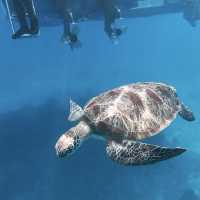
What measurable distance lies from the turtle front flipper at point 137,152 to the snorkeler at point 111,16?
30.2 ft

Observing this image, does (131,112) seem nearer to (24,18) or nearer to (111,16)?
(24,18)

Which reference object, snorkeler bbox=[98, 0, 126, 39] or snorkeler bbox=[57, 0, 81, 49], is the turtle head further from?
snorkeler bbox=[98, 0, 126, 39]

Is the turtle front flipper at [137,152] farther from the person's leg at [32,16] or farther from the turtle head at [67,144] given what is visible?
the person's leg at [32,16]

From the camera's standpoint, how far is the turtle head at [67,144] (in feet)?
23.3

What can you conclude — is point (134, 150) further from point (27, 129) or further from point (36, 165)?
point (27, 129)

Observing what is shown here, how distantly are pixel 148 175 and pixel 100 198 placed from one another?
138 inches

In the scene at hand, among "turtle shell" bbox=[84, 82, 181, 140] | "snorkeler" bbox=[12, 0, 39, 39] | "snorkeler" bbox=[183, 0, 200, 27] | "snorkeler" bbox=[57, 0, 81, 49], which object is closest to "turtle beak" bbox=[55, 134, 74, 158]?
"turtle shell" bbox=[84, 82, 181, 140]

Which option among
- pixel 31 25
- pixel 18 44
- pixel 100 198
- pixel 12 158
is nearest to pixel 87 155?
pixel 100 198

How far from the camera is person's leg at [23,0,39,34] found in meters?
14.1

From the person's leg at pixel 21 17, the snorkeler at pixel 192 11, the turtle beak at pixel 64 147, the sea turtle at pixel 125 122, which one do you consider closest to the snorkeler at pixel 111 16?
the person's leg at pixel 21 17

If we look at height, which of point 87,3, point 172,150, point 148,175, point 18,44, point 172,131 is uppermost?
point 172,150

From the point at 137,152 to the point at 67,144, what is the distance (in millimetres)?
1270

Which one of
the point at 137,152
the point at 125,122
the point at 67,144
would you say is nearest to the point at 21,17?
the point at 125,122

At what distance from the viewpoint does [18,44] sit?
171ft
